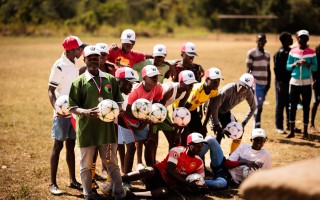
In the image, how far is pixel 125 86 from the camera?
→ 8023mm

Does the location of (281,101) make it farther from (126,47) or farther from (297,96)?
(126,47)

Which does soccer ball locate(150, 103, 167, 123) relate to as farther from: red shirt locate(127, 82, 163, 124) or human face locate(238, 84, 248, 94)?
human face locate(238, 84, 248, 94)

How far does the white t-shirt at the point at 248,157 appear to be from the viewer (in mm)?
8352

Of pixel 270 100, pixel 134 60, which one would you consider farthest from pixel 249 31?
pixel 134 60

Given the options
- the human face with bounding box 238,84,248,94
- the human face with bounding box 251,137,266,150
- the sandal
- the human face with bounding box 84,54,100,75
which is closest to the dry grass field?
the sandal

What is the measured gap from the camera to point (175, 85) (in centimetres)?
869

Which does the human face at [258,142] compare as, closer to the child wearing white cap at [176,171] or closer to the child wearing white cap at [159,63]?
the child wearing white cap at [176,171]

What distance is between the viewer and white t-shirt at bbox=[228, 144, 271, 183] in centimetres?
835

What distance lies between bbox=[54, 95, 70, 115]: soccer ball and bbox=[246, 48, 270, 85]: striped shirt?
6241 millimetres

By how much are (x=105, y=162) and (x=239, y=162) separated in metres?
2.46

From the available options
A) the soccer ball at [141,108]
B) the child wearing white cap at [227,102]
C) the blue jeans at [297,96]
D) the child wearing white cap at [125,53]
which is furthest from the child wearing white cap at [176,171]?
the blue jeans at [297,96]

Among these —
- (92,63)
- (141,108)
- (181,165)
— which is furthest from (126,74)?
(181,165)

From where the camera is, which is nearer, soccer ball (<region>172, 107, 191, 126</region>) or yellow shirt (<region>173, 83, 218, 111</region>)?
soccer ball (<region>172, 107, 191, 126</region>)

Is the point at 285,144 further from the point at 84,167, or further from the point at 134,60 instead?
the point at 84,167
